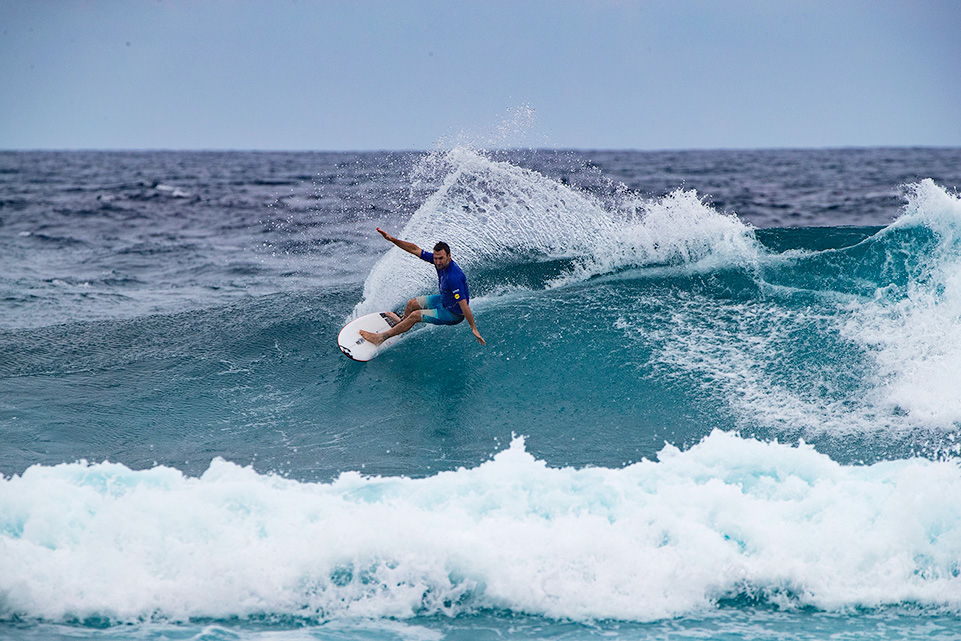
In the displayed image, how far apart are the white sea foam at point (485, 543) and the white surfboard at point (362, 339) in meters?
3.02

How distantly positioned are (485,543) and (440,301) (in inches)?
152

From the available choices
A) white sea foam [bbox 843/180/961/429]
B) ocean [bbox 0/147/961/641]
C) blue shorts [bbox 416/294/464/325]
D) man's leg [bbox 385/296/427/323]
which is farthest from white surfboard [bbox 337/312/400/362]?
white sea foam [bbox 843/180/961/429]

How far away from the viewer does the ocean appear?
4957 millimetres

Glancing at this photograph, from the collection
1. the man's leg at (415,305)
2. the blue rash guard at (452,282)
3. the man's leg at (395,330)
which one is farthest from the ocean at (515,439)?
the blue rash guard at (452,282)

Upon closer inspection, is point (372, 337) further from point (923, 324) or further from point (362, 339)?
point (923, 324)

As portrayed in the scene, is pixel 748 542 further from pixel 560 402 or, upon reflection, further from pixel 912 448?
pixel 560 402

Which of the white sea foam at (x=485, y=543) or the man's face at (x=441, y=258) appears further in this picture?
the man's face at (x=441, y=258)

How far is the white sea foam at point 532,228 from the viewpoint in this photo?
10.7 m

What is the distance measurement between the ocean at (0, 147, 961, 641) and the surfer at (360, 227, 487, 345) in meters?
0.43

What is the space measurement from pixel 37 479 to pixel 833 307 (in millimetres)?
8398

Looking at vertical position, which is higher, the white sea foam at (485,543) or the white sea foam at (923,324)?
the white sea foam at (923,324)

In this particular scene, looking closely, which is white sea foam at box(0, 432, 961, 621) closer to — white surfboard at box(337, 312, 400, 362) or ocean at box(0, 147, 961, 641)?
ocean at box(0, 147, 961, 641)

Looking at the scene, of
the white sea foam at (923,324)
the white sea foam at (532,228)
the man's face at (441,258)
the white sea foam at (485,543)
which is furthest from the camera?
the white sea foam at (532,228)

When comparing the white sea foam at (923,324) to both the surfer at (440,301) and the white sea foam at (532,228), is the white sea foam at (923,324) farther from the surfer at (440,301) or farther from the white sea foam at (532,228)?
the surfer at (440,301)
